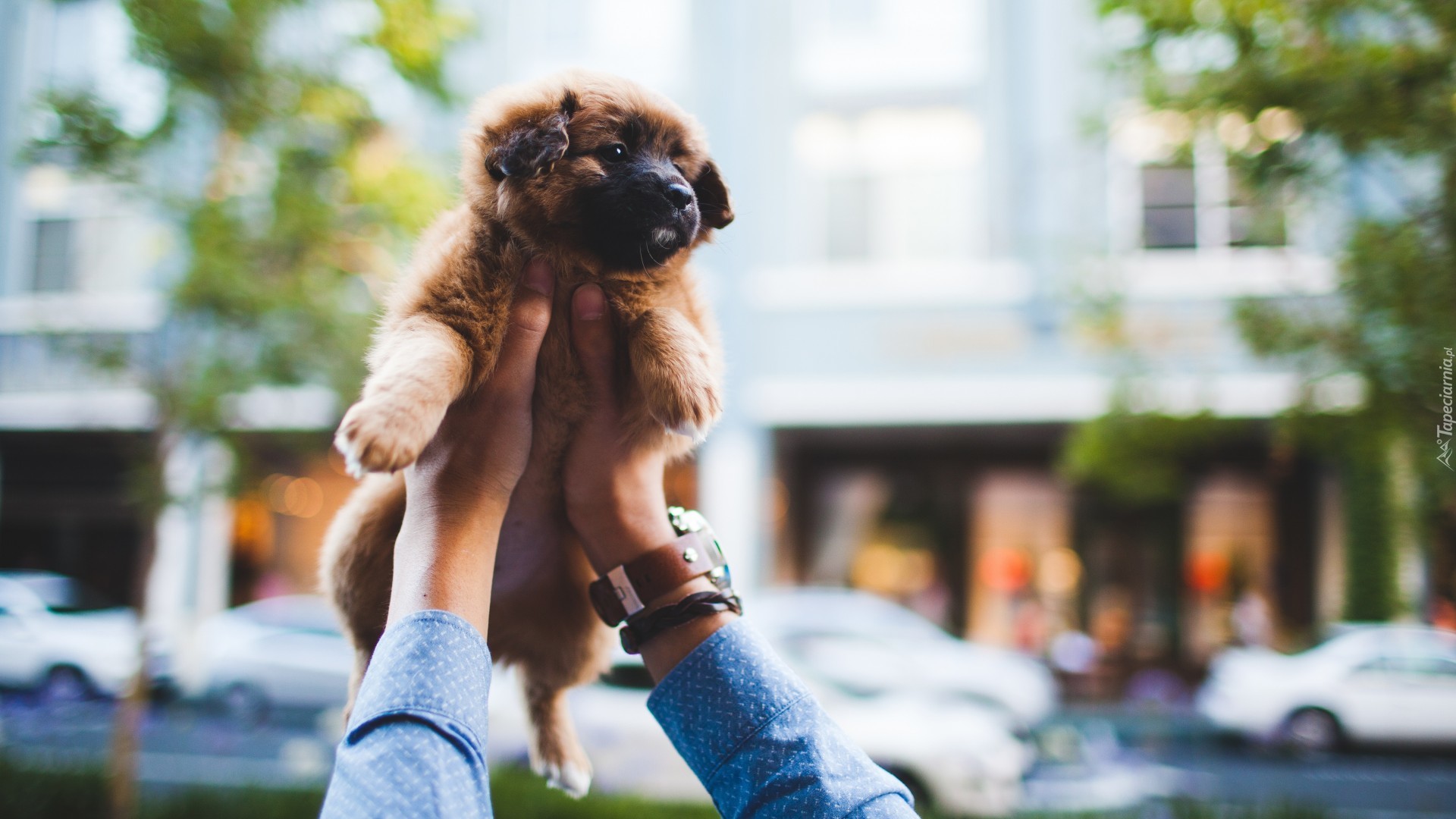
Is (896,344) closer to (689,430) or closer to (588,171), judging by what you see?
(588,171)

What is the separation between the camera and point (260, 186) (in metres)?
5.40

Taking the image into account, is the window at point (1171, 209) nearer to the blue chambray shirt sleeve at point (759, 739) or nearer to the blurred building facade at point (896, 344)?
the blurred building facade at point (896, 344)

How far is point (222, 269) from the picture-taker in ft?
16.3

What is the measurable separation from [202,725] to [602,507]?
38.9ft

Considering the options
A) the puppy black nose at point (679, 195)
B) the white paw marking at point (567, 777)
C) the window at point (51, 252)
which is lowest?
the white paw marking at point (567, 777)

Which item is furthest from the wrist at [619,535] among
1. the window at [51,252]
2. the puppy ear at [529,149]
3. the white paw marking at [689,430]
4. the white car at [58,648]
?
the window at [51,252]

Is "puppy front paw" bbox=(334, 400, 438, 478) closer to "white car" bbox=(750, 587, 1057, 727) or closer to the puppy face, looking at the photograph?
the puppy face

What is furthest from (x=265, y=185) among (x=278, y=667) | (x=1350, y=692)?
(x=1350, y=692)

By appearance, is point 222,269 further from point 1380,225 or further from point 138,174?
point 1380,225

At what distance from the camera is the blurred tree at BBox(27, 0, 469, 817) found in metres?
4.87

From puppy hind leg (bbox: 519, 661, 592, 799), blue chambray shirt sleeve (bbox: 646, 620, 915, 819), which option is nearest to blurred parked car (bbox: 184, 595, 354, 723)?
puppy hind leg (bbox: 519, 661, 592, 799)

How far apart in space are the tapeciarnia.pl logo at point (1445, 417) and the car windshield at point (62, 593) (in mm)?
15174

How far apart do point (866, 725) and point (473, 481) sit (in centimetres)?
602

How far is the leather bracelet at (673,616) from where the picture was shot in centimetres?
144
